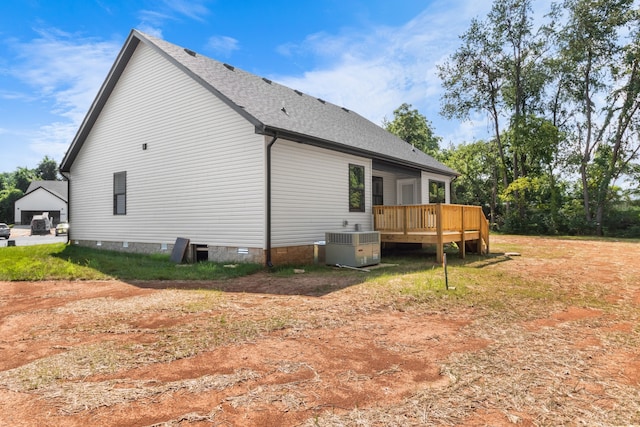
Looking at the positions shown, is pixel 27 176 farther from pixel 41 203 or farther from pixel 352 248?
pixel 352 248

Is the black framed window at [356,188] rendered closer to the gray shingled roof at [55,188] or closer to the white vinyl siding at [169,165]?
the white vinyl siding at [169,165]

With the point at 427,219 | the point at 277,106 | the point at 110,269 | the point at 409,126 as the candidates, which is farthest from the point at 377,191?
the point at 409,126

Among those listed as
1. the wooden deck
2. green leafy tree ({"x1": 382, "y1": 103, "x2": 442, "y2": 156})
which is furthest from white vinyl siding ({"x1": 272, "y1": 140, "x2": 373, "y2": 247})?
green leafy tree ({"x1": 382, "y1": 103, "x2": 442, "y2": 156})

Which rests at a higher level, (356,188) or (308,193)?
(356,188)

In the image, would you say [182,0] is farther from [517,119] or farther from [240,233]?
[517,119]

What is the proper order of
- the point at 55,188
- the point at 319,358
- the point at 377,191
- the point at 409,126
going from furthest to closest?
the point at 55,188 → the point at 409,126 → the point at 377,191 → the point at 319,358

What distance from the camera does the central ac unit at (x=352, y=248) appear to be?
375 inches

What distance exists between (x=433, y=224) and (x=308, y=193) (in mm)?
4231

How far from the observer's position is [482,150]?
29344 mm

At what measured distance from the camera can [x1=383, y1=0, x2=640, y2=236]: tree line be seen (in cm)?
2255

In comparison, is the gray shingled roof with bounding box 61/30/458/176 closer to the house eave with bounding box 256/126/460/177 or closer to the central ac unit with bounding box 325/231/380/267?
the house eave with bounding box 256/126/460/177

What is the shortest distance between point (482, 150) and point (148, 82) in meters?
26.2

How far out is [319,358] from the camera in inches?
138

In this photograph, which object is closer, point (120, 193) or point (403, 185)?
point (120, 193)
